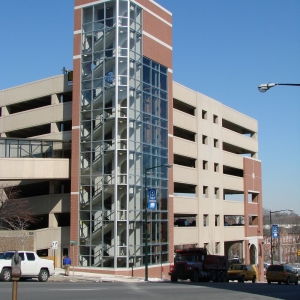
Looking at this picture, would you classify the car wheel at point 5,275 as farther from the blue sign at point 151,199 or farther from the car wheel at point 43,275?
the blue sign at point 151,199

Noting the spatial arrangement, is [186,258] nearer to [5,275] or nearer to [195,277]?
[195,277]

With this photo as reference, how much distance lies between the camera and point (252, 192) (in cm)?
7438

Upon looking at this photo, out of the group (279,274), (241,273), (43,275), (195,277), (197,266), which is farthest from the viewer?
(241,273)

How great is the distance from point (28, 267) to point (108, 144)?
17.9 meters

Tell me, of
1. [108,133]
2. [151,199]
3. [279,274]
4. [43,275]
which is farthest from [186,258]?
[108,133]

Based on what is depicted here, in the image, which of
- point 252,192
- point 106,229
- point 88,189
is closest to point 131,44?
point 88,189

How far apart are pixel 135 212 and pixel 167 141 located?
911cm

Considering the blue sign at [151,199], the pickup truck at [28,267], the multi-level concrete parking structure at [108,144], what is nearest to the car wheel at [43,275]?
the pickup truck at [28,267]

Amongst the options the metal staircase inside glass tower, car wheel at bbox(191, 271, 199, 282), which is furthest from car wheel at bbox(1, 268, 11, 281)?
the metal staircase inside glass tower

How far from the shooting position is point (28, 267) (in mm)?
30312

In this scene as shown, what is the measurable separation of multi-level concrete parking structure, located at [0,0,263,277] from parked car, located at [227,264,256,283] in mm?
6382

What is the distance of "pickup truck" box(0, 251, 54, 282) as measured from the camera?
96.9ft

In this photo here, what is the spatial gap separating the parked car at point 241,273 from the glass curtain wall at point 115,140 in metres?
6.66

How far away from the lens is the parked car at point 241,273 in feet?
155
